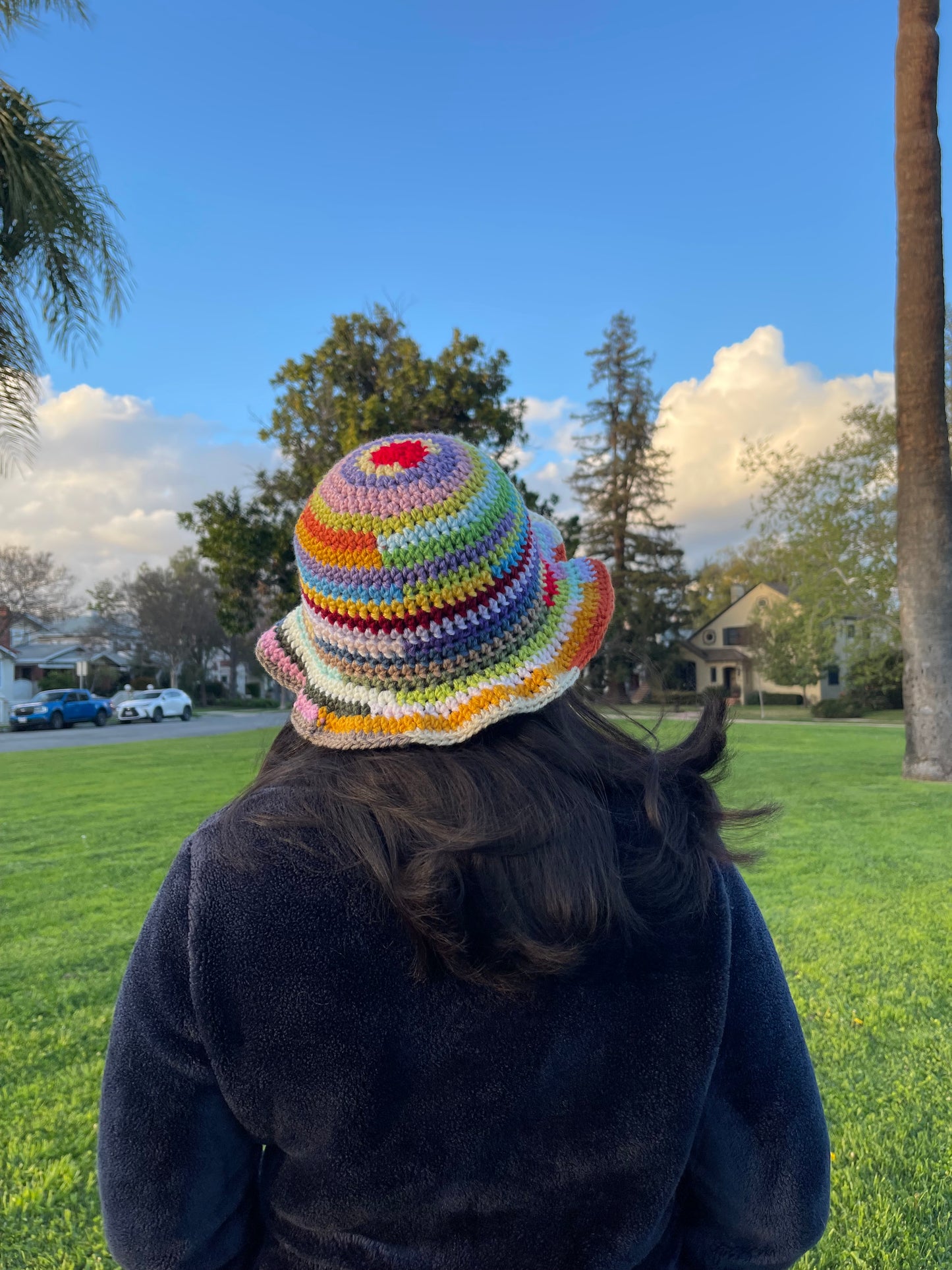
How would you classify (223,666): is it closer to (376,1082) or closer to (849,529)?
(849,529)

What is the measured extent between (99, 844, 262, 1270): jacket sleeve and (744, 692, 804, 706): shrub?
4474cm

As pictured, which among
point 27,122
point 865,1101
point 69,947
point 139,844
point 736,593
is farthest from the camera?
point 736,593

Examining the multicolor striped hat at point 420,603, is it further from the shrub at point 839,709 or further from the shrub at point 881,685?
the shrub at point 839,709

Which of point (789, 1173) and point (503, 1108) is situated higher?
point (503, 1108)

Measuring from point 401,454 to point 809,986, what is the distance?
3502 millimetres

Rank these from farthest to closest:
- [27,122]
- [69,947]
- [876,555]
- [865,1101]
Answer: [876,555]
[27,122]
[69,947]
[865,1101]

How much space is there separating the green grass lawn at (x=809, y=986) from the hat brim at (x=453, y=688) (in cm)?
64

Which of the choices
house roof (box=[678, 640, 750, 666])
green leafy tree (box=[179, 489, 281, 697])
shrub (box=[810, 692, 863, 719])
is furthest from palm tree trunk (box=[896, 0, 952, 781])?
house roof (box=[678, 640, 750, 666])

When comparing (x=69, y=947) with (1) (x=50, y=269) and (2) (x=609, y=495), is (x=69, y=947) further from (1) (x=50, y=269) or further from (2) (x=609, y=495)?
(2) (x=609, y=495)

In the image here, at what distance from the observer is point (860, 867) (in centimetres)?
556

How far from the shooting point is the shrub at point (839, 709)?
112ft

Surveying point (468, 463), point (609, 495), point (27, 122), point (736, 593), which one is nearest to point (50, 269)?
point (27, 122)

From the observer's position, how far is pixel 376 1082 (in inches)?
35.1

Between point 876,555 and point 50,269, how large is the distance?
18421mm
